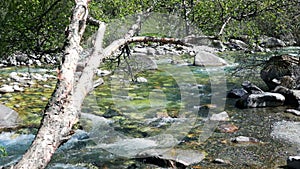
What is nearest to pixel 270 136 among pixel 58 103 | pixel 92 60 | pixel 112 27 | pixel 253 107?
pixel 253 107

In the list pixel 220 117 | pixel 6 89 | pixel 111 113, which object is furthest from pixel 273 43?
pixel 6 89

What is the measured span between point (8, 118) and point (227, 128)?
3.74 m

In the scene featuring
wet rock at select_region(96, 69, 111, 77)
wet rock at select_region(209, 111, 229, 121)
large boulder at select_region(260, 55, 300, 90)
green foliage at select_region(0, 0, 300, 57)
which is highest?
green foliage at select_region(0, 0, 300, 57)

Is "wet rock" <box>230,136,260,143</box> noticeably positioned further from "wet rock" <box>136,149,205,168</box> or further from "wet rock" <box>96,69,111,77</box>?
"wet rock" <box>96,69,111,77</box>

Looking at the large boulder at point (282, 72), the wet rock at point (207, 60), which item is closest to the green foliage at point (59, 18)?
the large boulder at point (282, 72)

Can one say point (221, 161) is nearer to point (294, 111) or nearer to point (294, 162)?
point (294, 162)

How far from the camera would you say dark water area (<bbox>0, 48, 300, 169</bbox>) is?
4559 millimetres

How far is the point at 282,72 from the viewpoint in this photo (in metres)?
8.65

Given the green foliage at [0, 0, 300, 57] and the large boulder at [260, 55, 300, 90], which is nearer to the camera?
the green foliage at [0, 0, 300, 57]

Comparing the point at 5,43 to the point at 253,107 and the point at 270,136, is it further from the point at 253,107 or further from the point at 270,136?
the point at 253,107

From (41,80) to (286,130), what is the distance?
22.4 ft

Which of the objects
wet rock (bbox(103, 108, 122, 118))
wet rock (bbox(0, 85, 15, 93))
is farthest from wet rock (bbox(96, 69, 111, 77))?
wet rock (bbox(103, 108, 122, 118))

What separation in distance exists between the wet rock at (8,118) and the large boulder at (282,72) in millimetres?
5739

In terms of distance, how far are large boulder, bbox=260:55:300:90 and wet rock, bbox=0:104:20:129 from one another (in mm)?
5739
